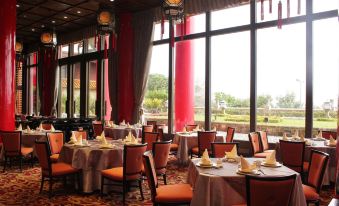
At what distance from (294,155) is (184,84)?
5007 millimetres

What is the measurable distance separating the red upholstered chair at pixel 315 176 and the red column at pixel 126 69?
7.14 meters

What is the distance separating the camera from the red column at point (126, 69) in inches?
401

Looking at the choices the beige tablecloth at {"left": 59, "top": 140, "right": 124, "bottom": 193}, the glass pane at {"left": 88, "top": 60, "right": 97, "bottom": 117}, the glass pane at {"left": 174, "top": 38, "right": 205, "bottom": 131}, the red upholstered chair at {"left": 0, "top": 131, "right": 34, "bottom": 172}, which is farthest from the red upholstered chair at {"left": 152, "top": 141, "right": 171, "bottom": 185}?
the glass pane at {"left": 88, "top": 60, "right": 97, "bottom": 117}

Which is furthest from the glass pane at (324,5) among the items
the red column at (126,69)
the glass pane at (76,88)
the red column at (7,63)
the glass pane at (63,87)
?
the glass pane at (63,87)

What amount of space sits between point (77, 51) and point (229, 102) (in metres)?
7.59

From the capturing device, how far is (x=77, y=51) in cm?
1345

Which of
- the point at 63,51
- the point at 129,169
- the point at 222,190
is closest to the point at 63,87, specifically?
the point at 63,51

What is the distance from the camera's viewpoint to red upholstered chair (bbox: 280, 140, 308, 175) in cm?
488

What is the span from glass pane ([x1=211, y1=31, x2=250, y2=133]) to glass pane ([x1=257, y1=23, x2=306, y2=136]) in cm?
33

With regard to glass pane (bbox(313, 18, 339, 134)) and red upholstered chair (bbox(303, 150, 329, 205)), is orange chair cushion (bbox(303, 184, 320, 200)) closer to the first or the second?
red upholstered chair (bbox(303, 150, 329, 205))

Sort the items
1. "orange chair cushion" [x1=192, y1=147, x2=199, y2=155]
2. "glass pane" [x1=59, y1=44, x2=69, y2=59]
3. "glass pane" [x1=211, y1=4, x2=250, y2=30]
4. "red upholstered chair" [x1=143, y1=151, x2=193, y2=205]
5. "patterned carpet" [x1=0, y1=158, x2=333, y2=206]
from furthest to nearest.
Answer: "glass pane" [x1=59, y1=44, x2=69, y2=59] < "glass pane" [x1=211, y1=4, x2=250, y2=30] < "orange chair cushion" [x1=192, y1=147, x2=199, y2=155] < "patterned carpet" [x1=0, y1=158, x2=333, y2=206] < "red upholstered chair" [x1=143, y1=151, x2=193, y2=205]

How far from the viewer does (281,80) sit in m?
7.55

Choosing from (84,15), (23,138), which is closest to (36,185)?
(23,138)

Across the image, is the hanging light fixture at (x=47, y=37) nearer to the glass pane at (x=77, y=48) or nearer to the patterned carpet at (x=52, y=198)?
the patterned carpet at (x=52, y=198)
